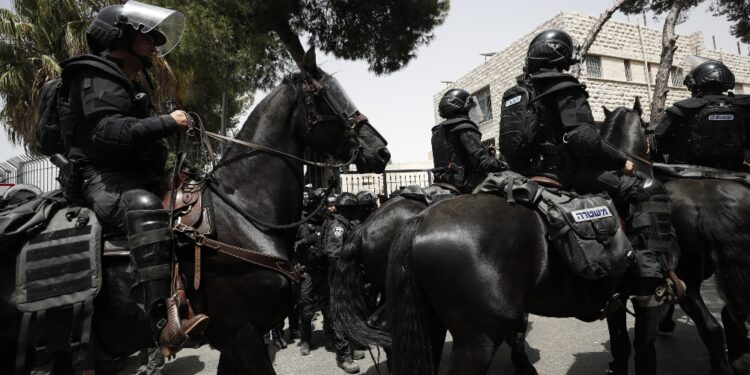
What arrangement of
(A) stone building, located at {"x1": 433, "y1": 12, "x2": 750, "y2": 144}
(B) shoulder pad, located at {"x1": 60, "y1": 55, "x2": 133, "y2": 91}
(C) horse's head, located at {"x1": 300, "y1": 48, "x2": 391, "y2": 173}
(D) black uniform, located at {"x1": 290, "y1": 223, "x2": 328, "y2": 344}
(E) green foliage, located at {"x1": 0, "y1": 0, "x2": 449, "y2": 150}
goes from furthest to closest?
(A) stone building, located at {"x1": 433, "y1": 12, "x2": 750, "y2": 144} → (E) green foliage, located at {"x1": 0, "y1": 0, "x2": 449, "y2": 150} → (D) black uniform, located at {"x1": 290, "y1": 223, "x2": 328, "y2": 344} → (C) horse's head, located at {"x1": 300, "y1": 48, "x2": 391, "y2": 173} → (B) shoulder pad, located at {"x1": 60, "y1": 55, "x2": 133, "y2": 91}

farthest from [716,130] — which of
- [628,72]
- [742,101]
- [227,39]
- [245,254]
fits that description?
[628,72]

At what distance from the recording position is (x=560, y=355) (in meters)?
5.36

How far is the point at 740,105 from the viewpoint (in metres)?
4.87

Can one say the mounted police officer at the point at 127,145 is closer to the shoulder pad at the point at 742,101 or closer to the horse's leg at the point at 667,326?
the shoulder pad at the point at 742,101

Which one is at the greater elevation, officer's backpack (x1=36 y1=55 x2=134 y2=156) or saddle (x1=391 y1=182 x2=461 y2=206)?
officer's backpack (x1=36 y1=55 x2=134 y2=156)

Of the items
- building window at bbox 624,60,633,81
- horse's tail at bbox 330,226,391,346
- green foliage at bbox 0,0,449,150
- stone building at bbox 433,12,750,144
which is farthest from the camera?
building window at bbox 624,60,633,81

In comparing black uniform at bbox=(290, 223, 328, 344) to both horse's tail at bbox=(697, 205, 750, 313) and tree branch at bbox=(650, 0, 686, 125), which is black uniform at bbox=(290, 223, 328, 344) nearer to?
horse's tail at bbox=(697, 205, 750, 313)

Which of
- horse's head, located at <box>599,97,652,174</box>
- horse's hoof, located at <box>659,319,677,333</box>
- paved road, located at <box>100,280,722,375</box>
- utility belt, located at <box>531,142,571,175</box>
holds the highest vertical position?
horse's head, located at <box>599,97,652,174</box>

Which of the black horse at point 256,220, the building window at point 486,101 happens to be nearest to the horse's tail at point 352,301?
the black horse at point 256,220

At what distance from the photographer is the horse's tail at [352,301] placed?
11.4 ft

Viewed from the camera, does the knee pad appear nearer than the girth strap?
Yes

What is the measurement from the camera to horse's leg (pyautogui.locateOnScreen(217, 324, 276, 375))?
2.56 meters

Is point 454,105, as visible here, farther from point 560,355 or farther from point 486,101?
point 486,101

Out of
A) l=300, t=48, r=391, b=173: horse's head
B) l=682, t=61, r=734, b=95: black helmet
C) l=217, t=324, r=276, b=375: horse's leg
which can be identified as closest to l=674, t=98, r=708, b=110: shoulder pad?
l=682, t=61, r=734, b=95: black helmet
